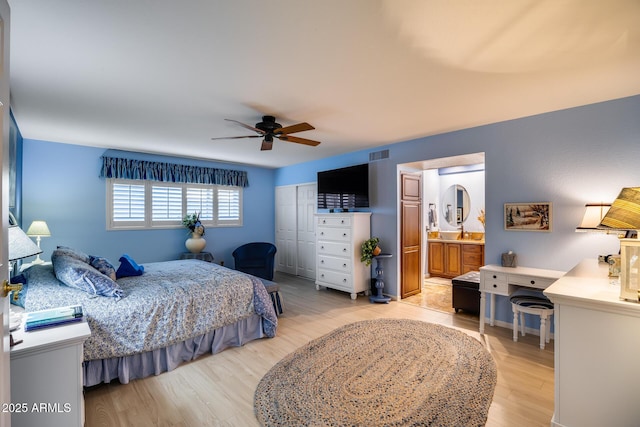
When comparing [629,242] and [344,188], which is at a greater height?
[344,188]

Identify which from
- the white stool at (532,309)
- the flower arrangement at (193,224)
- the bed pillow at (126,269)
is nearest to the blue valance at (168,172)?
the flower arrangement at (193,224)

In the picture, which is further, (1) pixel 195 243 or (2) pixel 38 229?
(1) pixel 195 243

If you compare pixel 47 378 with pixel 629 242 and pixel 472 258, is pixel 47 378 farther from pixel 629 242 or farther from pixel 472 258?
pixel 472 258

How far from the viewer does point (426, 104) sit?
3.03 metres

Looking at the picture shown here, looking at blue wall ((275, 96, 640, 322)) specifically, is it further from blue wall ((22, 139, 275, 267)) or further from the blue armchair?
blue wall ((22, 139, 275, 267))

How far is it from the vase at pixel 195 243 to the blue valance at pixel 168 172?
3.67 feet

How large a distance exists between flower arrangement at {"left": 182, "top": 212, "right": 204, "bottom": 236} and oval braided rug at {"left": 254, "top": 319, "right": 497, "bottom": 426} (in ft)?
11.6

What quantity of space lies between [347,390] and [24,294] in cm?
276

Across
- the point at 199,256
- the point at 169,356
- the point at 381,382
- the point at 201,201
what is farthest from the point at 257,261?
the point at 381,382

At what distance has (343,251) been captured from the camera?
5.03 meters

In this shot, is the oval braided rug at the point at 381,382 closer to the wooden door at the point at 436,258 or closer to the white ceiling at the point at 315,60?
the white ceiling at the point at 315,60

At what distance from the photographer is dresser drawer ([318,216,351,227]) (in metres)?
4.96

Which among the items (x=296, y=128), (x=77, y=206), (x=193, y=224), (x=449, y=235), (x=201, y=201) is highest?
(x=296, y=128)

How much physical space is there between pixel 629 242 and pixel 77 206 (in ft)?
21.1
